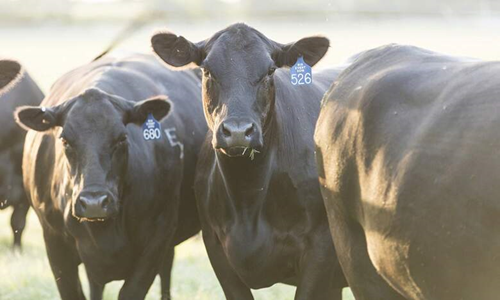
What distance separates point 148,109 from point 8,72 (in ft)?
3.34

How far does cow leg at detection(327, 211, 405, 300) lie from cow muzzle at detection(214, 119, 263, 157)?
89 centimetres

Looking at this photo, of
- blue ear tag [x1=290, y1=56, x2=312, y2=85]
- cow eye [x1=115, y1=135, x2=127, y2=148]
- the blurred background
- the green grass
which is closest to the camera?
blue ear tag [x1=290, y1=56, x2=312, y2=85]

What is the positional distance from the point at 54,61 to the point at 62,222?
26.2m

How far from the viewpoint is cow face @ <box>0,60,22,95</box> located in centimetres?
705

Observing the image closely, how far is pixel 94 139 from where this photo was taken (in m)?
6.84

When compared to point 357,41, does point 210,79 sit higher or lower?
higher

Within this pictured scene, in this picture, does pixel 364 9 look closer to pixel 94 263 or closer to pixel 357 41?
pixel 357 41

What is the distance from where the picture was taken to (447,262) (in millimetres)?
4066

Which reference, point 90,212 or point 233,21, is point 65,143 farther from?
point 233,21

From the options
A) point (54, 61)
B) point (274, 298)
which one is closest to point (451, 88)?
point (274, 298)

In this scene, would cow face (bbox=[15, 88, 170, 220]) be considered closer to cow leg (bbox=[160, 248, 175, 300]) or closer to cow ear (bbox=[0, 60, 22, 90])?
cow ear (bbox=[0, 60, 22, 90])

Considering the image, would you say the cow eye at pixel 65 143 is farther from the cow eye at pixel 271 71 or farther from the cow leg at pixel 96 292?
the cow leg at pixel 96 292

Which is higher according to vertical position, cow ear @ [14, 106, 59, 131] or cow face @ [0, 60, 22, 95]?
cow face @ [0, 60, 22, 95]

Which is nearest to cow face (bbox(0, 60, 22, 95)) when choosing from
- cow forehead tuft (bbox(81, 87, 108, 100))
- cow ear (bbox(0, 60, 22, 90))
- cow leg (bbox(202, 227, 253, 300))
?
cow ear (bbox(0, 60, 22, 90))
